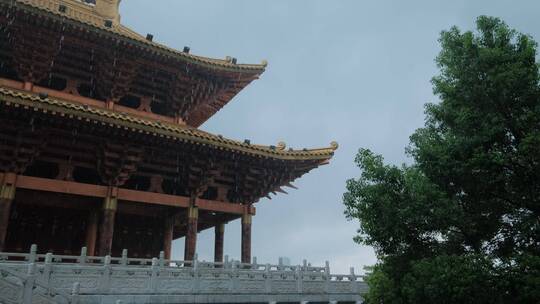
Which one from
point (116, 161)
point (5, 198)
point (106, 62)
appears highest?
point (106, 62)

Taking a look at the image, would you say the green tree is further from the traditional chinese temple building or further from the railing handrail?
the traditional chinese temple building

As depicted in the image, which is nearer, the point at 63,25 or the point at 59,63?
the point at 63,25

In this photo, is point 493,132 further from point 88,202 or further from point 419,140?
point 88,202

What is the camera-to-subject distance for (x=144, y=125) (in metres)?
12.6

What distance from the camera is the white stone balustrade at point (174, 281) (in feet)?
30.6

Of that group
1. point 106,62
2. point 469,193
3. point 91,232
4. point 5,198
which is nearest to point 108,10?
point 106,62

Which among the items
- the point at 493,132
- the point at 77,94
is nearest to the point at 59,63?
the point at 77,94

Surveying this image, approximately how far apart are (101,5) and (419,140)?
15232 mm

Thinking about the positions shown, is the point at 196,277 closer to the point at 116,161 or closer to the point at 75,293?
the point at 75,293

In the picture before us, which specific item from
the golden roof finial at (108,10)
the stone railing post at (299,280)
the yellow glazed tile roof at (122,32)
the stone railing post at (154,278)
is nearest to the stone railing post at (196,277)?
the stone railing post at (154,278)

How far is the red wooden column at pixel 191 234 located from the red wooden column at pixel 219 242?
2047 millimetres

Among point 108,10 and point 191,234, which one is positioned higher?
point 108,10

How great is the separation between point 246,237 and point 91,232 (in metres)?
5.13

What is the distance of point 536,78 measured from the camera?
311 inches
